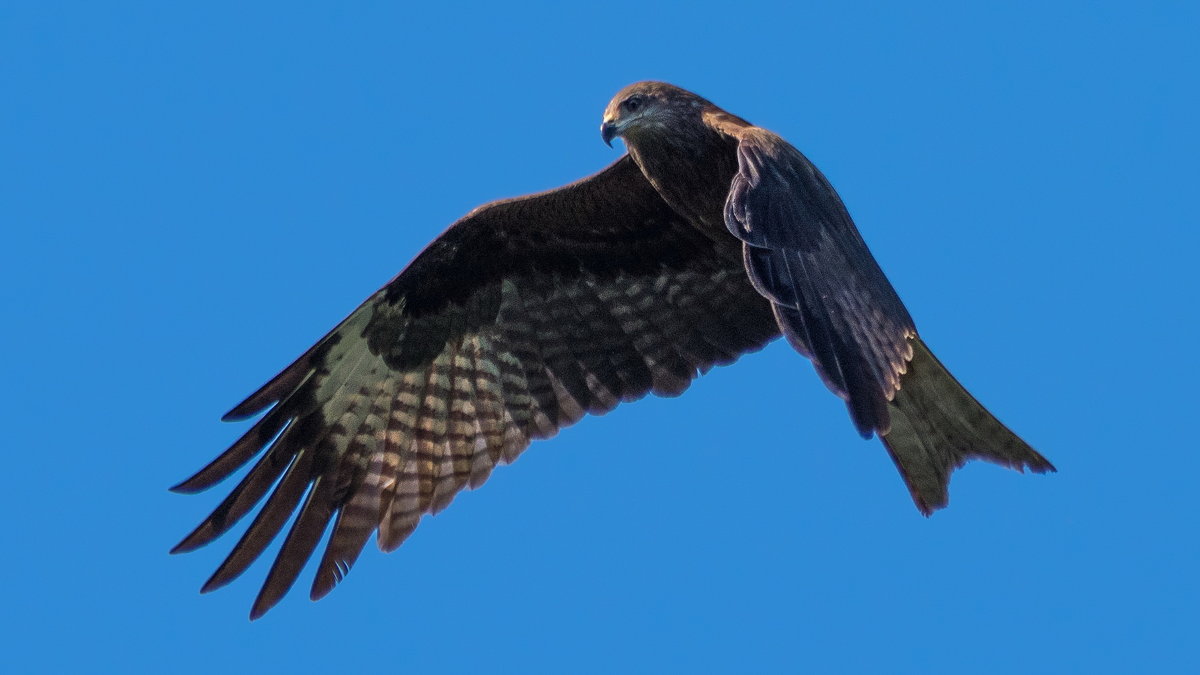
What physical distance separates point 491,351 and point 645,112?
5.47 feet

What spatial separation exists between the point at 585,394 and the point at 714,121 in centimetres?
167

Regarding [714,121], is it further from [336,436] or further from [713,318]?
[336,436]

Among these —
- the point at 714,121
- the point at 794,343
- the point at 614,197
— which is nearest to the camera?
the point at 794,343

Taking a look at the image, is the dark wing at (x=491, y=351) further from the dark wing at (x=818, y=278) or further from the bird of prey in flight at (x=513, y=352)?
the dark wing at (x=818, y=278)

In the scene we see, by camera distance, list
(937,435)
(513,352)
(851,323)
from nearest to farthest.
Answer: (851,323) < (937,435) < (513,352)

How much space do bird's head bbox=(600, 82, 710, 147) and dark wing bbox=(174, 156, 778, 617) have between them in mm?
409

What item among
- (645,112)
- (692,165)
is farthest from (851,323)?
(645,112)

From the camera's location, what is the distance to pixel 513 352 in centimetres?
966

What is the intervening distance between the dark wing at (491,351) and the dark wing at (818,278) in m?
1.30

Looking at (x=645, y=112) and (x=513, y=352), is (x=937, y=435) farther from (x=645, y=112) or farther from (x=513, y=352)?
(x=513, y=352)

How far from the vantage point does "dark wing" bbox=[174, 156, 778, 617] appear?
930cm

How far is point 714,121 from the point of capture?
28.2ft

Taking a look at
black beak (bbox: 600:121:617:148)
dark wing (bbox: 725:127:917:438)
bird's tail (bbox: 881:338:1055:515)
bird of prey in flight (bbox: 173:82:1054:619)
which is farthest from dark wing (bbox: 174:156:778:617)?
dark wing (bbox: 725:127:917:438)

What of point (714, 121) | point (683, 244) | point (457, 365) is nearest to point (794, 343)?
point (714, 121)
